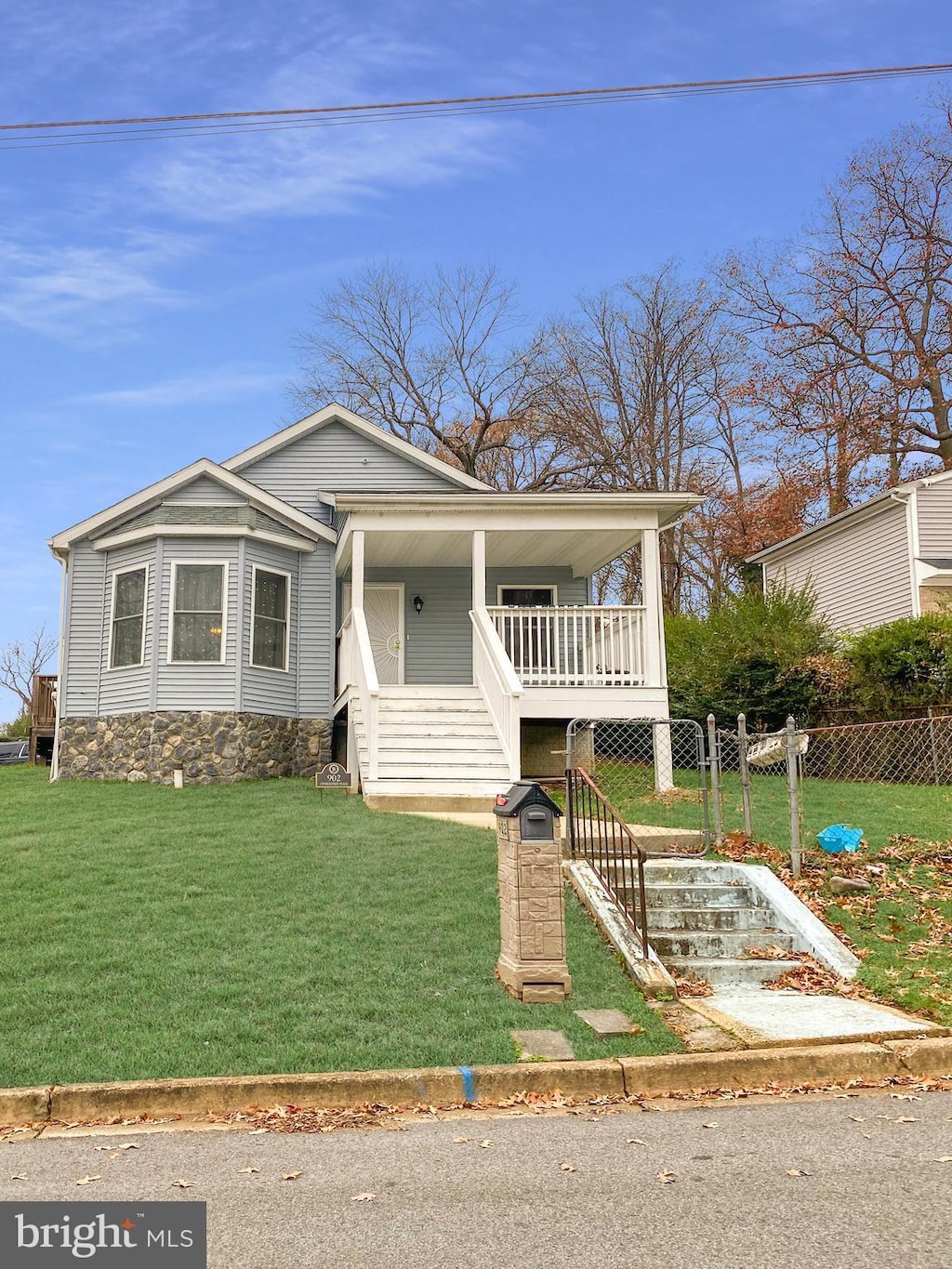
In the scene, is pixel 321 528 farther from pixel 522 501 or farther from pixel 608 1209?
pixel 608 1209

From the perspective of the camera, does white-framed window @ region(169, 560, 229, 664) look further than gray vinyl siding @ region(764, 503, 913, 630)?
No

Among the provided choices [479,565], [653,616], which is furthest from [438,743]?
[653,616]

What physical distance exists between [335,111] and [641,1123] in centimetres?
1121

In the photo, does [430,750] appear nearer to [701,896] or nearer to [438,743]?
[438,743]

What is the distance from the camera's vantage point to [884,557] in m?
20.6

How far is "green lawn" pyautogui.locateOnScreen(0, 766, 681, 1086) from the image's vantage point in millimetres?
5422

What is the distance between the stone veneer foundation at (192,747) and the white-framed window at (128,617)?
952 mm

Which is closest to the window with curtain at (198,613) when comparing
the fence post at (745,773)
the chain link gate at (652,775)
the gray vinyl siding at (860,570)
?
the chain link gate at (652,775)

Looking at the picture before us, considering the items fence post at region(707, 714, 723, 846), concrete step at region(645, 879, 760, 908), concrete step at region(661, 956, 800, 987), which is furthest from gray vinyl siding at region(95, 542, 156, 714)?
concrete step at region(661, 956, 800, 987)

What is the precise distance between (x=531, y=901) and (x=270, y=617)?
10691 millimetres

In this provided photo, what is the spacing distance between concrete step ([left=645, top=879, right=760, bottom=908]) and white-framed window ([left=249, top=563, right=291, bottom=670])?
9.13 m

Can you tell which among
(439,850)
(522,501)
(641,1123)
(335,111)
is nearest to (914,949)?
(641,1123)

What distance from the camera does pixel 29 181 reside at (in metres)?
14.2

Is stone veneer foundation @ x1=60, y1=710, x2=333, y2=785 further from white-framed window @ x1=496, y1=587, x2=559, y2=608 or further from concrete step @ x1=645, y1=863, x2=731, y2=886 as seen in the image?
concrete step @ x1=645, y1=863, x2=731, y2=886
